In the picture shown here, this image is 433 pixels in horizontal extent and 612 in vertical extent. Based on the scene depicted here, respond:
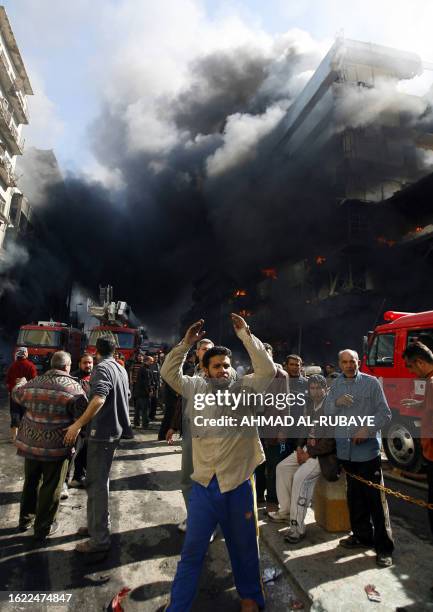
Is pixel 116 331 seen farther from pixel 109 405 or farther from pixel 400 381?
pixel 109 405

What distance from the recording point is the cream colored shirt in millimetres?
2209

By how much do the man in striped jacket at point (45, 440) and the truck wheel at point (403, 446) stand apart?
17.1ft

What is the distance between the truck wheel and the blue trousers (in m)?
4.43

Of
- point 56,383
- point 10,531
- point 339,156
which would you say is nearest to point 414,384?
point 56,383

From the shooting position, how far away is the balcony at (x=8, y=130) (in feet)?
81.5

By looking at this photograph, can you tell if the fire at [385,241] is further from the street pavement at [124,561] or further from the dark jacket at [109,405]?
the dark jacket at [109,405]

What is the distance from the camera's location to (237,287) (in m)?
44.3

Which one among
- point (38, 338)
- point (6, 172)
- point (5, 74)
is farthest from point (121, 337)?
point (5, 74)

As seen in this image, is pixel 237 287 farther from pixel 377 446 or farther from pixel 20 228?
pixel 377 446

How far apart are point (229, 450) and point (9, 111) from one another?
33.5 meters

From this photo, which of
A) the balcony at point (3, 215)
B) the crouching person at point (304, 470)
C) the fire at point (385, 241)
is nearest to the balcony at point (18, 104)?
the balcony at point (3, 215)

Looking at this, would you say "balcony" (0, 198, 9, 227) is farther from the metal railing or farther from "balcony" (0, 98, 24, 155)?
the metal railing

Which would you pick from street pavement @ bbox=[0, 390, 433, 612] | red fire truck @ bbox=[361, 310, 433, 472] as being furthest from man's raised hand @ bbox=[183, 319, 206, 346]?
red fire truck @ bbox=[361, 310, 433, 472]

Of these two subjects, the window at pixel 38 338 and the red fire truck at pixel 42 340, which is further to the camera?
the window at pixel 38 338
